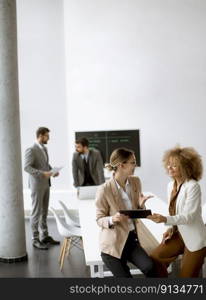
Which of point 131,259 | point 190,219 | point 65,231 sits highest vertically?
point 190,219

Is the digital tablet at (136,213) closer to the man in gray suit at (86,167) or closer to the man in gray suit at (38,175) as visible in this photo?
the man in gray suit at (38,175)

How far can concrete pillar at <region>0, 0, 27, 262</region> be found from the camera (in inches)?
229

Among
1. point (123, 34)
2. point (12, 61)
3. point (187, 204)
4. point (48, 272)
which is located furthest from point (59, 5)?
point (187, 204)

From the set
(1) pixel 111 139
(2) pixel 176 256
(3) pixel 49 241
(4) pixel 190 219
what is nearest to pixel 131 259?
(2) pixel 176 256

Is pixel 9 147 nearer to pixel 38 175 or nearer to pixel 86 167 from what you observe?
pixel 38 175

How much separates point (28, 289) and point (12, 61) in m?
3.60

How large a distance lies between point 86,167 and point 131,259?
12.4 feet

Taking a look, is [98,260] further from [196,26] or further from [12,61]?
[196,26]

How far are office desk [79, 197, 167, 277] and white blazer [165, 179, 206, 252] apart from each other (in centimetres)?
53

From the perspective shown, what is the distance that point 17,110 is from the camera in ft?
19.5

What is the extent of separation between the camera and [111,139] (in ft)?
30.1

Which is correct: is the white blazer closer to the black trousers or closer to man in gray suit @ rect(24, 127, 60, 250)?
the black trousers

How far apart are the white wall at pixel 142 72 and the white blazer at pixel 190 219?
5518 millimetres

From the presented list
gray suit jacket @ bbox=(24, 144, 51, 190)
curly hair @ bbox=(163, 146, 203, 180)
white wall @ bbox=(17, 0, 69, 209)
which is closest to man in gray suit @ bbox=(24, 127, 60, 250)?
gray suit jacket @ bbox=(24, 144, 51, 190)
